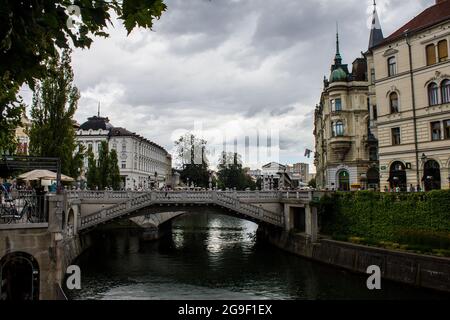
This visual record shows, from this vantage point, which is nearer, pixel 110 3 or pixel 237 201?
pixel 110 3

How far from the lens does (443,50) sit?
34.9 m

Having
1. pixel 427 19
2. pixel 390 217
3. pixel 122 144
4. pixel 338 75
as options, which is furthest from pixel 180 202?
pixel 122 144

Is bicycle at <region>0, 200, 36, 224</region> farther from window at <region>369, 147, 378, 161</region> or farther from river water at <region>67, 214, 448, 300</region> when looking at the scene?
window at <region>369, 147, 378, 161</region>

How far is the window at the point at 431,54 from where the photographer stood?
35.8 meters

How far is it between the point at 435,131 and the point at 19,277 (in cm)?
3517

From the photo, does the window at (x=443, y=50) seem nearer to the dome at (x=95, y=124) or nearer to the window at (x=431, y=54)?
the window at (x=431, y=54)

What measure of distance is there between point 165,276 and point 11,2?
2662 centimetres

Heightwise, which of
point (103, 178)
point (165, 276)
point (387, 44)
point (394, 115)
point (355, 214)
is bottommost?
point (165, 276)

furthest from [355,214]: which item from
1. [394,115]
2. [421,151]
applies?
[394,115]

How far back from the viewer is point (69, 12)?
4.46 metres

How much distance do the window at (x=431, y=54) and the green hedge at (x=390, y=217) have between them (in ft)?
47.9

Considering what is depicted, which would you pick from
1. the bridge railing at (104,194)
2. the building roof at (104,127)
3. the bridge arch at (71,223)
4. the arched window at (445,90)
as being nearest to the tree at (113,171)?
the bridge railing at (104,194)
